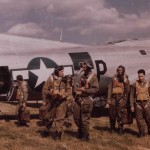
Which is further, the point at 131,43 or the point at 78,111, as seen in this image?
the point at 131,43

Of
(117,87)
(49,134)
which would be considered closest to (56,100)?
(49,134)

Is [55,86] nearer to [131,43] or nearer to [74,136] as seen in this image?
[74,136]

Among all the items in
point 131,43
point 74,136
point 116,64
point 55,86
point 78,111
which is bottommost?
point 74,136

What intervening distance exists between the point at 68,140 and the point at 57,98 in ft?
4.39

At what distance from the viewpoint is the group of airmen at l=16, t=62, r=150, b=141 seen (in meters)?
9.57

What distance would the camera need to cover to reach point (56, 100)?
9.64 meters

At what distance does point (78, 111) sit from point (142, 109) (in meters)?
2.16

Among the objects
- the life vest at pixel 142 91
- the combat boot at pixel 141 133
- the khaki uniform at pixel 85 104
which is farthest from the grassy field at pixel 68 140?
the life vest at pixel 142 91

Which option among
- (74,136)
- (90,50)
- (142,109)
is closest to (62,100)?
(74,136)

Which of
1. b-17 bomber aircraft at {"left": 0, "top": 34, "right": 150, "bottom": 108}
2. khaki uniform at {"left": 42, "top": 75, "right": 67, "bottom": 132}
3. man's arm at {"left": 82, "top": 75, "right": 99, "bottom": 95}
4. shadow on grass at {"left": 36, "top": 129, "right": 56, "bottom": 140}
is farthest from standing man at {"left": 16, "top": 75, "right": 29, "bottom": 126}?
man's arm at {"left": 82, "top": 75, "right": 99, "bottom": 95}

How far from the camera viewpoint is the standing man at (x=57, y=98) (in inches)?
373

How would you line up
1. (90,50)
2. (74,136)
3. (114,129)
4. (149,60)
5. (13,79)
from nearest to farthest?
(74,136) < (114,129) < (13,79) < (90,50) < (149,60)

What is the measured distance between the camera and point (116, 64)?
15305mm

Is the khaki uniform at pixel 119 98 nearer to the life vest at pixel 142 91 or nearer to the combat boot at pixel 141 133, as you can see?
the life vest at pixel 142 91
